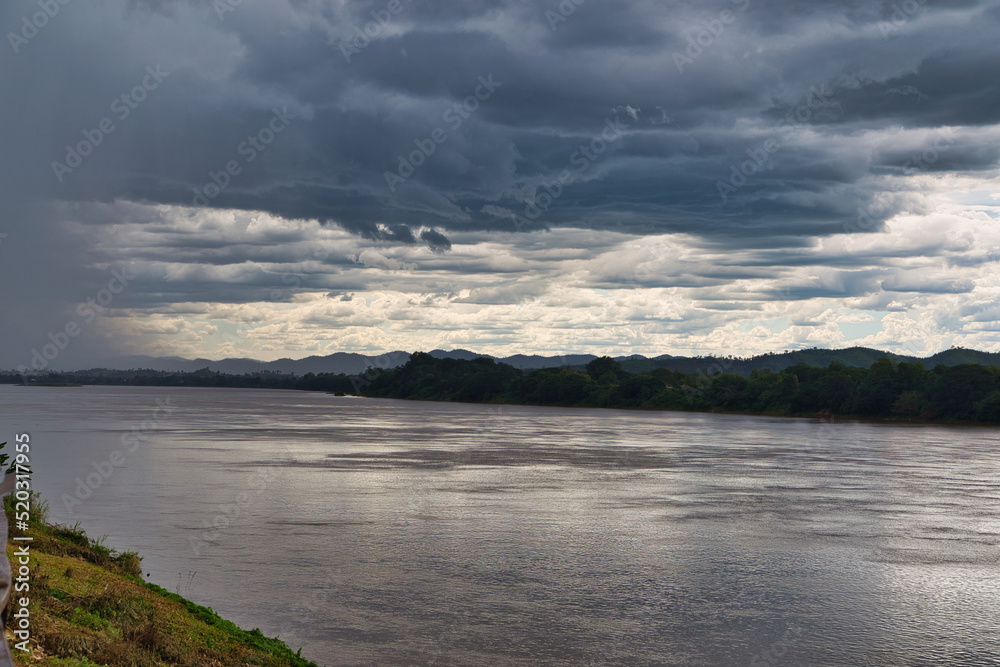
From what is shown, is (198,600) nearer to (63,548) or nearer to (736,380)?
(63,548)

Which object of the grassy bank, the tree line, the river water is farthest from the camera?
the tree line

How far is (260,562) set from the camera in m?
22.3

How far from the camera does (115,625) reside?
1338 cm

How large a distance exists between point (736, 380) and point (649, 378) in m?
23.8

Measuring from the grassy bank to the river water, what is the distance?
48.4 inches

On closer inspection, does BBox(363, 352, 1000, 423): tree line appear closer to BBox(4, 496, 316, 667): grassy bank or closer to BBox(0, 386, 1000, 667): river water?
BBox(0, 386, 1000, 667): river water

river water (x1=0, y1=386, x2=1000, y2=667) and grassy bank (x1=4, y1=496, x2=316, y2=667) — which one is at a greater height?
grassy bank (x1=4, y1=496, x2=316, y2=667)

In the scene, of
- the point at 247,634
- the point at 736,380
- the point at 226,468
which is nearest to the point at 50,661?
the point at 247,634

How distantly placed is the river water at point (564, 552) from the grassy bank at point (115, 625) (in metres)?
1.23

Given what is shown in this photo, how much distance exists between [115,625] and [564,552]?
1329 centimetres

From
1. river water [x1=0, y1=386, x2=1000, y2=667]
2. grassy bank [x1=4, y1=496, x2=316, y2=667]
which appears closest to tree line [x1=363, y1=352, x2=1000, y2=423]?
river water [x1=0, y1=386, x2=1000, y2=667]

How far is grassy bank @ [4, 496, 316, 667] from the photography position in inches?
446

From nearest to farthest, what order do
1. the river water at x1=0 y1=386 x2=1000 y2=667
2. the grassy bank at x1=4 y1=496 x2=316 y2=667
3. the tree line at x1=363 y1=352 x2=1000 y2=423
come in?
the grassy bank at x1=4 y1=496 x2=316 y2=667, the river water at x1=0 y1=386 x2=1000 y2=667, the tree line at x1=363 y1=352 x2=1000 y2=423

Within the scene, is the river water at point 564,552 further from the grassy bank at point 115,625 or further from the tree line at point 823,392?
the tree line at point 823,392
